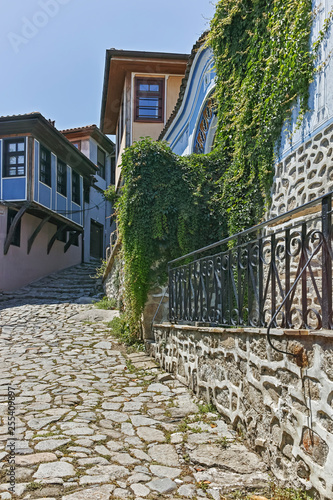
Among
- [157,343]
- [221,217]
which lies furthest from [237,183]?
[157,343]

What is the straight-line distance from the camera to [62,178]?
1827cm

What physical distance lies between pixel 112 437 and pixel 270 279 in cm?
182

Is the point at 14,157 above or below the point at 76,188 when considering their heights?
above

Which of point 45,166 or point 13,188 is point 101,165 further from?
point 13,188

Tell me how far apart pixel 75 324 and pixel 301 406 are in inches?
299

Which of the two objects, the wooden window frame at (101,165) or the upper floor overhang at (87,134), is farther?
the wooden window frame at (101,165)

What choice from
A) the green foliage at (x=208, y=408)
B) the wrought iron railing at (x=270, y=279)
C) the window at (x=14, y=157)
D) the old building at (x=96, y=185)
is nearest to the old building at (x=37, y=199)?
the window at (x=14, y=157)

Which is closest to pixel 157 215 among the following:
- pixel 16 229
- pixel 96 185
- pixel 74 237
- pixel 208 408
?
pixel 208 408

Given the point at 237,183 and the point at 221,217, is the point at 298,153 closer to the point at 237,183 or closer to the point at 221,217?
the point at 237,183

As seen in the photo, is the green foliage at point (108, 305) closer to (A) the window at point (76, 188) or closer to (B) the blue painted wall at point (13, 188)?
(B) the blue painted wall at point (13, 188)

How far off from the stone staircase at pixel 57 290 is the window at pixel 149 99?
213 inches

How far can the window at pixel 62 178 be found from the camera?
17.8 metres

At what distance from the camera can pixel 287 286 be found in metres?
2.87

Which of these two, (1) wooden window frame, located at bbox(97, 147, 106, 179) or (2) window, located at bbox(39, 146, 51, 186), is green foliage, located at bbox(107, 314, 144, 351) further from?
(1) wooden window frame, located at bbox(97, 147, 106, 179)
